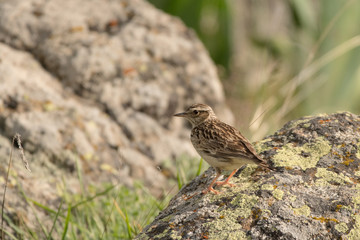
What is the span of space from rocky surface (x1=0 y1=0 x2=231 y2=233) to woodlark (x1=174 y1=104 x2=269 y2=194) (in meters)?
1.54

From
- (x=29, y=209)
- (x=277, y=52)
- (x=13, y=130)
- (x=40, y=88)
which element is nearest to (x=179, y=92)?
(x=40, y=88)

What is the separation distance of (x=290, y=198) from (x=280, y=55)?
7.83 m

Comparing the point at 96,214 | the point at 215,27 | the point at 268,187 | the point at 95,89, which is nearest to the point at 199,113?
the point at 96,214

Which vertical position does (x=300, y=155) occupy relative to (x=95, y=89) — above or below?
below

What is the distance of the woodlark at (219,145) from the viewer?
3782 mm

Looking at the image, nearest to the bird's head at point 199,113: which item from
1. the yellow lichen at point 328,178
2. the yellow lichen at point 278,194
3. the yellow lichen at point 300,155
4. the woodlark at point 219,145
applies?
the woodlark at point 219,145

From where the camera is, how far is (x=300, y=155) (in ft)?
12.5

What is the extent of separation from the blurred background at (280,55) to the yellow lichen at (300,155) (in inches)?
33.4

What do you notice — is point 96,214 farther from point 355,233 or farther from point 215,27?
point 215,27

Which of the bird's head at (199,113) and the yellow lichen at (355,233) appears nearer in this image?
the yellow lichen at (355,233)

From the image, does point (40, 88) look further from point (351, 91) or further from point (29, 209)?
point (351, 91)

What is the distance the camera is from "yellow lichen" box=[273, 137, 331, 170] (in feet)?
12.2

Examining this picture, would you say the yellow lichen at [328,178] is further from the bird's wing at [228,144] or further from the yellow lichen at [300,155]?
the bird's wing at [228,144]

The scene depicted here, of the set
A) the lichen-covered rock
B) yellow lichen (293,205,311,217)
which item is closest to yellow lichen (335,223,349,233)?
the lichen-covered rock
